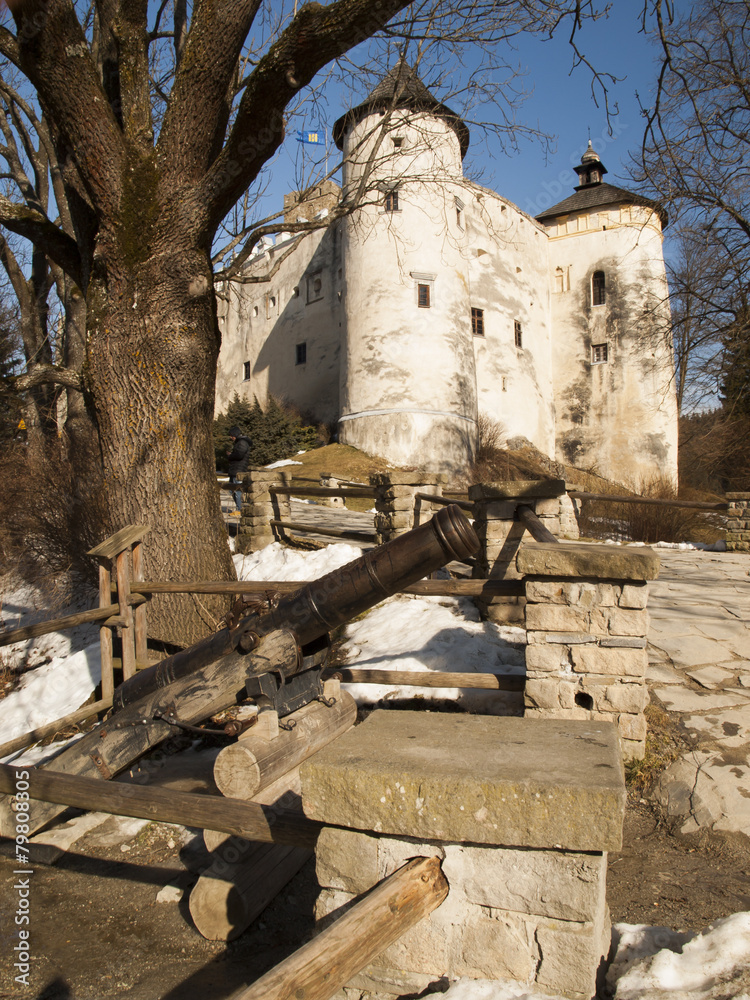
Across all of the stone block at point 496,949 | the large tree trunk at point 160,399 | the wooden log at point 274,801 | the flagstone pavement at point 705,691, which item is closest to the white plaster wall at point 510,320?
the flagstone pavement at point 705,691

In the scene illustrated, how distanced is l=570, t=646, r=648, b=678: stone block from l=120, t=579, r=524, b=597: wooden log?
52 cm

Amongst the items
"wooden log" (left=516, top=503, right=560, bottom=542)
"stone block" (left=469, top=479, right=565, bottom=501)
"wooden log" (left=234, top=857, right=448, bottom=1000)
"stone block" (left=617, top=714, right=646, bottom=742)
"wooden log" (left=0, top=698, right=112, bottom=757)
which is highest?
"stone block" (left=469, top=479, right=565, bottom=501)

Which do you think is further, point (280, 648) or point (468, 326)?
point (468, 326)

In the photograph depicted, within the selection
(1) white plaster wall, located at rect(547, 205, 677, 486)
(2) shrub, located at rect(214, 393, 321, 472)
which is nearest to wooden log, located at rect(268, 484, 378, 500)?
(2) shrub, located at rect(214, 393, 321, 472)

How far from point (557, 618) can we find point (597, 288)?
92.3ft

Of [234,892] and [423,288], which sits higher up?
[423,288]

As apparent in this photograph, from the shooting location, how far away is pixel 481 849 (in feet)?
6.39

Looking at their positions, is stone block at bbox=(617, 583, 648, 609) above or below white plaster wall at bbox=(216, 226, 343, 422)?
below

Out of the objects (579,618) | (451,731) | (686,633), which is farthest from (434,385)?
(451,731)

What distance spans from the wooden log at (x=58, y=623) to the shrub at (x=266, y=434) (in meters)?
19.2

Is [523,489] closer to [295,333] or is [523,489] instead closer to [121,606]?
[121,606]

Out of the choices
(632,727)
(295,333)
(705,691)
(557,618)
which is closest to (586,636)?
(557,618)

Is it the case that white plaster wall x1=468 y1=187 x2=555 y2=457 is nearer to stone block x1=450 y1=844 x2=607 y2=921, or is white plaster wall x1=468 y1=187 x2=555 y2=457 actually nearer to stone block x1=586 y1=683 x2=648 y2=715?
stone block x1=586 y1=683 x2=648 y2=715

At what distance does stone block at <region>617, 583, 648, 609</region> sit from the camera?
3629 millimetres
